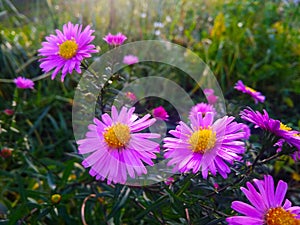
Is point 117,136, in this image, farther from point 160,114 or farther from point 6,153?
point 6,153

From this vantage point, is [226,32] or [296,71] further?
[226,32]

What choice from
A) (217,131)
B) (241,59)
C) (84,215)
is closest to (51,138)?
(84,215)

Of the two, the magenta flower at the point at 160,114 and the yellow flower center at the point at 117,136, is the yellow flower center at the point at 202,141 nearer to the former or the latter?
the yellow flower center at the point at 117,136

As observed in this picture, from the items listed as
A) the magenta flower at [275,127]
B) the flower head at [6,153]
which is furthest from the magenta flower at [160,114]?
the flower head at [6,153]

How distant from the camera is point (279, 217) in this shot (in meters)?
0.63

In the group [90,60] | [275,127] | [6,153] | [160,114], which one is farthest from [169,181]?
[90,60]

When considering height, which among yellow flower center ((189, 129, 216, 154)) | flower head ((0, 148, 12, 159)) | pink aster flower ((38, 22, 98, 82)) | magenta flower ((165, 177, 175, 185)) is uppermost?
pink aster flower ((38, 22, 98, 82))

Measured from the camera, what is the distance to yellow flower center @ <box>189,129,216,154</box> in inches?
27.3

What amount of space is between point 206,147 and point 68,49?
0.36 metres

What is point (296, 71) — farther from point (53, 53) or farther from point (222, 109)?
point (53, 53)

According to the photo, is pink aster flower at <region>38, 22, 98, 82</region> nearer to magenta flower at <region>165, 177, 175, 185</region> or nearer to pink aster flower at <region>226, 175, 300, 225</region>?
magenta flower at <region>165, 177, 175, 185</region>

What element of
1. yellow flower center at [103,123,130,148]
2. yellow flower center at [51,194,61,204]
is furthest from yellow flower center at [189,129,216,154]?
yellow flower center at [51,194,61,204]

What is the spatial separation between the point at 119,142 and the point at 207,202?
0.76ft

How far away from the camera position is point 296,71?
1.96 metres
